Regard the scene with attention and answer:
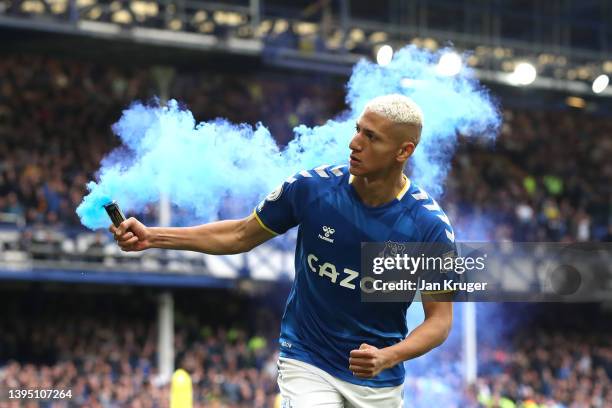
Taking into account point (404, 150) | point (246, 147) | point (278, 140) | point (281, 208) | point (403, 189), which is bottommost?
point (281, 208)

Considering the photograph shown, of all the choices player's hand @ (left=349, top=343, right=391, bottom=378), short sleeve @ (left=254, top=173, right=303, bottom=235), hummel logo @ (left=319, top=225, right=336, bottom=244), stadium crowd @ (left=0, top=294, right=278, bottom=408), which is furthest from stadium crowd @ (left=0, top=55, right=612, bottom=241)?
player's hand @ (left=349, top=343, right=391, bottom=378)

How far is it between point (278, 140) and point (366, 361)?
13463mm

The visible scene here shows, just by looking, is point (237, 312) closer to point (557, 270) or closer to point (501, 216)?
point (501, 216)

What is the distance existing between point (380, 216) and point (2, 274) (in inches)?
678

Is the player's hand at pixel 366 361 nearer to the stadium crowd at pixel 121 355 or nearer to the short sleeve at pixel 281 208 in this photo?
the short sleeve at pixel 281 208

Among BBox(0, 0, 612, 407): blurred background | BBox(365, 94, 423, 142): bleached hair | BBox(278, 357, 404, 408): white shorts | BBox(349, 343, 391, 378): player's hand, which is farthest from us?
BBox(0, 0, 612, 407): blurred background

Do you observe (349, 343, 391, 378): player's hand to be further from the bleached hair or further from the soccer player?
the bleached hair

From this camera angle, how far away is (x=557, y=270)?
30.9ft

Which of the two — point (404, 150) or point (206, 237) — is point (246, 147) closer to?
point (206, 237)

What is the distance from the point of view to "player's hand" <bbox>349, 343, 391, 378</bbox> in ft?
18.9

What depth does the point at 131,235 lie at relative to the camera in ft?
20.1

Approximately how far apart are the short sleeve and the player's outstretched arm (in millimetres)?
42

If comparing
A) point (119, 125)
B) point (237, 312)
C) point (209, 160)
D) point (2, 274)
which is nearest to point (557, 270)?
point (209, 160)

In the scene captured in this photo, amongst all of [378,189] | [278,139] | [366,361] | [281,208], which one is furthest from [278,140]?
[366,361]
